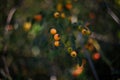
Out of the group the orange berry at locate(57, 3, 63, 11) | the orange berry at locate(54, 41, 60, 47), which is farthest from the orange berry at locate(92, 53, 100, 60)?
the orange berry at locate(54, 41, 60, 47)

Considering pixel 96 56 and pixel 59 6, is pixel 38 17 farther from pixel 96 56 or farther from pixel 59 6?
pixel 96 56

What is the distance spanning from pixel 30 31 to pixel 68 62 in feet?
2.37

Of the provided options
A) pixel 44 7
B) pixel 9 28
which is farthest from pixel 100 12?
pixel 9 28

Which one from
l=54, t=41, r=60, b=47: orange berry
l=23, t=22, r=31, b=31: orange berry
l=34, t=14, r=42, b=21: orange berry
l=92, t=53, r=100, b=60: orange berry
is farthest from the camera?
l=92, t=53, r=100, b=60: orange berry

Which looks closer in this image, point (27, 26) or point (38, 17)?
point (38, 17)

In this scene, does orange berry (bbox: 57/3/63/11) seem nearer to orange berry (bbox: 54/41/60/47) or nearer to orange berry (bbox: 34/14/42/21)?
orange berry (bbox: 34/14/42/21)

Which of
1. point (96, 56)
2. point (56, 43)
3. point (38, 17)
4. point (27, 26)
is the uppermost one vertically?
point (56, 43)

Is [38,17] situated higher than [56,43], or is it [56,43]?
[56,43]

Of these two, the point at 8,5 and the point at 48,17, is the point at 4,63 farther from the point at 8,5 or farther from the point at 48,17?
the point at 48,17

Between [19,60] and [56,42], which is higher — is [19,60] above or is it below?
below

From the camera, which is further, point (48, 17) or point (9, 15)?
point (9, 15)

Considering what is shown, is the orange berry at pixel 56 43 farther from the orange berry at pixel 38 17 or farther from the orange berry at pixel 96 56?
the orange berry at pixel 96 56

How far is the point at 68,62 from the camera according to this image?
13.2 ft

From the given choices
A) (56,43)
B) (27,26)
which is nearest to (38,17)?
(27,26)
